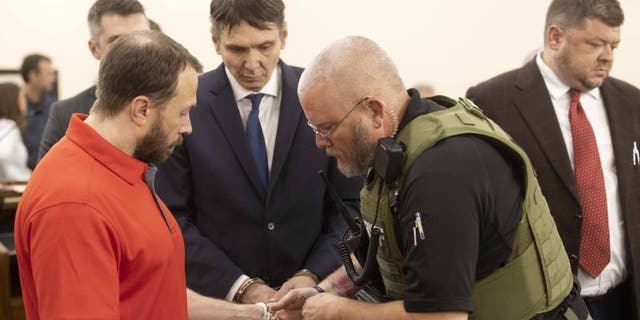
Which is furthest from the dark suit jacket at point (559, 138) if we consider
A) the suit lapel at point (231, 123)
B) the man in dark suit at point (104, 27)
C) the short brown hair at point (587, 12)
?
the man in dark suit at point (104, 27)

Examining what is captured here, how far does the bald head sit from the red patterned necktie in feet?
3.74

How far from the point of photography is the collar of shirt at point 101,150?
5.28 ft

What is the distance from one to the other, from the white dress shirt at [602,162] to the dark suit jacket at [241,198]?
0.90 metres

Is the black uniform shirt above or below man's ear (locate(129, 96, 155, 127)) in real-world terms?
below

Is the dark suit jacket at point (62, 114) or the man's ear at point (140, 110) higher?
the man's ear at point (140, 110)

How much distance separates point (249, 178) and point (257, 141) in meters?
0.12

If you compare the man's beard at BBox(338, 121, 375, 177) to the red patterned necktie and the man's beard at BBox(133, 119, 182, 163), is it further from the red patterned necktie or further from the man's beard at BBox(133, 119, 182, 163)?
the red patterned necktie

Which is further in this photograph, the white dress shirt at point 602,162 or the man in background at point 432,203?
the white dress shirt at point 602,162

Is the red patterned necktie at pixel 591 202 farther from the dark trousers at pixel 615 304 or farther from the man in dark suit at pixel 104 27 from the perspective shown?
the man in dark suit at pixel 104 27

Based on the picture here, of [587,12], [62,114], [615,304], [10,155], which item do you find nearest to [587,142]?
[587,12]

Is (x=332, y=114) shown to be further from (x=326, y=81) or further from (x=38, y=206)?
(x=38, y=206)

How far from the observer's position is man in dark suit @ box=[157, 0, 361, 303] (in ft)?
7.23

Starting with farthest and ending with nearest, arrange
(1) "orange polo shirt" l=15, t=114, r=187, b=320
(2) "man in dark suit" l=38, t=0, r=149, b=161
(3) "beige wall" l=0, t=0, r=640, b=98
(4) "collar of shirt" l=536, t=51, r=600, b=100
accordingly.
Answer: (3) "beige wall" l=0, t=0, r=640, b=98
(2) "man in dark suit" l=38, t=0, r=149, b=161
(4) "collar of shirt" l=536, t=51, r=600, b=100
(1) "orange polo shirt" l=15, t=114, r=187, b=320

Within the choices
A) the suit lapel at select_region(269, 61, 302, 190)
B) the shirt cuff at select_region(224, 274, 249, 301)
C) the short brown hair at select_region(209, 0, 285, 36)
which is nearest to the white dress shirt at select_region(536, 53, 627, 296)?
the suit lapel at select_region(269, 61, 302, 190)
